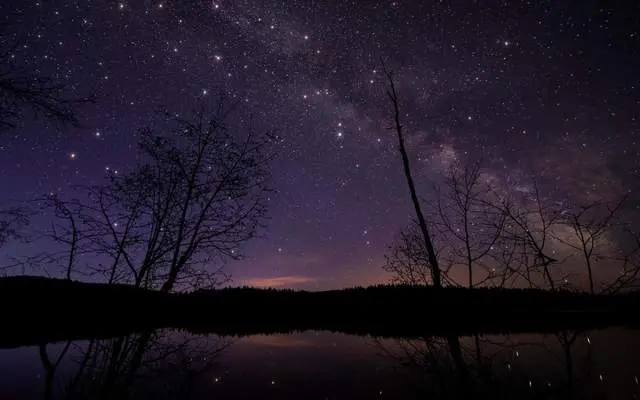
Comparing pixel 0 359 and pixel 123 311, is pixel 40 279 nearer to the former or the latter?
pixel 123 311

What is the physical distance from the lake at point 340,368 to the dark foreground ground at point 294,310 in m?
1.46

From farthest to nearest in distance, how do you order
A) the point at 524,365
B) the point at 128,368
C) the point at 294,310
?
the point at 294,310, the point at 128,368, the point at 524,365

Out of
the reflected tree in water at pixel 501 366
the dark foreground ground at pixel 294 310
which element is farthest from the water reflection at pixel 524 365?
the dark foreground ground at pixel 294 310

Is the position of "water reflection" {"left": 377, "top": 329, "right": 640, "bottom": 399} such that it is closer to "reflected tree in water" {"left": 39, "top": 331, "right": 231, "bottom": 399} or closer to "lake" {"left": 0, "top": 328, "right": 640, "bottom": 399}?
"lake" {"left": 0, "top": 328, "right": 640, "bottom": 399}

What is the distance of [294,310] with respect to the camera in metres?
14.1

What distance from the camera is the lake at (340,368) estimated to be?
3.39m

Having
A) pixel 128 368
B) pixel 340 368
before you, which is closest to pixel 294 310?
pixel 128 368

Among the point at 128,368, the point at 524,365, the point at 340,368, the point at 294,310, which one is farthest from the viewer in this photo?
the point at 294,310

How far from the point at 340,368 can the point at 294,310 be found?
32.8ft

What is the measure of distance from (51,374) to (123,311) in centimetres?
742

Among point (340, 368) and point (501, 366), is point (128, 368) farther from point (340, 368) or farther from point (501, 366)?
point (501, 366)

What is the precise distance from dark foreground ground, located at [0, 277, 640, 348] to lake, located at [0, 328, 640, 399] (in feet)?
4.79

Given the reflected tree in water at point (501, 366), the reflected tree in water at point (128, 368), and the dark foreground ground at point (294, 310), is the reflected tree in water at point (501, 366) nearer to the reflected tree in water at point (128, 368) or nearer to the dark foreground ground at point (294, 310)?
the dark foreground ground at point (294, 310)

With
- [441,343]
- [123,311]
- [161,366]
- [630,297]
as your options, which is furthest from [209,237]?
[630,297]
